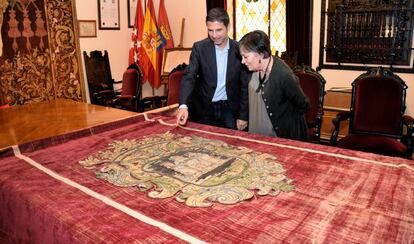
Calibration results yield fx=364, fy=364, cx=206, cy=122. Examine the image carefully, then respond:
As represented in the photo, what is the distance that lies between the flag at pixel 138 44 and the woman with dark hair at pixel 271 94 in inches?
139

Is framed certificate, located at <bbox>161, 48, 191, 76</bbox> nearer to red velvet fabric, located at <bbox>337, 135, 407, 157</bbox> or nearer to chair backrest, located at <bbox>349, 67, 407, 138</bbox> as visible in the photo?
chair backrest, located at <bbox>349, 67, 407, 138</bbox>

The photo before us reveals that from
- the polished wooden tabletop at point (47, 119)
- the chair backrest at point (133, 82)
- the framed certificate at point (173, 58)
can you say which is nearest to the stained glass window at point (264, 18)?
the framed certificate at point (173, 58)

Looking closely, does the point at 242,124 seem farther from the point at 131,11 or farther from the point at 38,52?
the point at 131,11

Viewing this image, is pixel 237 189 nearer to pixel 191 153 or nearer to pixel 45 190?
pixel 191 153

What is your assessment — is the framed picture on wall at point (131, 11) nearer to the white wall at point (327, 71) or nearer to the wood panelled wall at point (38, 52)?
the wood panelled wall at point (38, 52)

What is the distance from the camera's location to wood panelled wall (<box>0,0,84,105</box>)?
4.55 m

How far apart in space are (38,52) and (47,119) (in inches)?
91.9

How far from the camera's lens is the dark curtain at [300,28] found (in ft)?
14.7

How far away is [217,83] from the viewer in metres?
2.88

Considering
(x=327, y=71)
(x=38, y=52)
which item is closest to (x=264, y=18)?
(x=327, y=71)

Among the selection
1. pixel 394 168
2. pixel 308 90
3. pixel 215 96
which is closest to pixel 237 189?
pixel 394 168

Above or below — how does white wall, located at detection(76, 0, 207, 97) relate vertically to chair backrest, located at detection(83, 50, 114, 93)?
above

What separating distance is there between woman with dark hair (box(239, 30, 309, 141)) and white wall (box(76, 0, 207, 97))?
134 inches

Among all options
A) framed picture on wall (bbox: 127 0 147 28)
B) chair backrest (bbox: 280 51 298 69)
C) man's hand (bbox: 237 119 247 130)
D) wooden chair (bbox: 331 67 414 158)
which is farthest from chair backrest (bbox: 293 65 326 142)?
framed picture on wall (bbox: 127 0 147 28)
